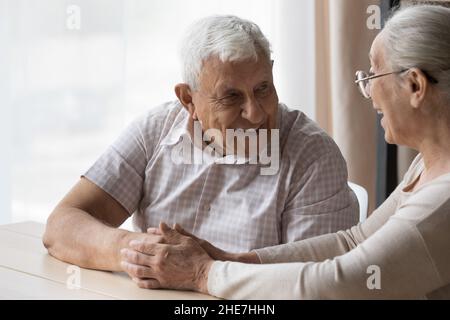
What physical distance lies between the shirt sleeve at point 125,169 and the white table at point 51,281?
23 cm

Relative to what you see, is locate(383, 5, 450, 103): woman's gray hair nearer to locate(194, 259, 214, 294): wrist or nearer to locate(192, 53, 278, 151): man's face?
locate(192, 53, 278, 151): man's face

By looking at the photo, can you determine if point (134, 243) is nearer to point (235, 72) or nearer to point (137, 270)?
point (137, 270)

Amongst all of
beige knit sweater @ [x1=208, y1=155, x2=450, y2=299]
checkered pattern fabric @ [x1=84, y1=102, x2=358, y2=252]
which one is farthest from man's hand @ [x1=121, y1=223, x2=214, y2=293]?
checkered pattern fabric @ [x1=84, y1=102, x2=358, y2=252]

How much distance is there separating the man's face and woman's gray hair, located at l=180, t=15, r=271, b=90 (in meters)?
0.02

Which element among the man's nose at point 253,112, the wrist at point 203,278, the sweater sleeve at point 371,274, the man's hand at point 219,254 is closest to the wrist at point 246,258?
the man's hand at point 219,254

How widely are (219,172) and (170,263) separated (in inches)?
18.4

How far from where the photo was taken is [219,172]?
2023mm

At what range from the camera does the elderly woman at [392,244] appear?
138 centimetres

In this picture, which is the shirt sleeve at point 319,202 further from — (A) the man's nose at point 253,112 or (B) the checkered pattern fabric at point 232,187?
(A) the man's nose at point 253,112

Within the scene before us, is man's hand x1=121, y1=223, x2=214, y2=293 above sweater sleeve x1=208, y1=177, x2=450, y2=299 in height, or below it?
below

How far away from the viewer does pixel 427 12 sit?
1.51 metres

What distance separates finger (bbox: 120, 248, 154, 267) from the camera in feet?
5.30

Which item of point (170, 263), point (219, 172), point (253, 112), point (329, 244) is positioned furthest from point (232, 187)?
point (170, 263)
